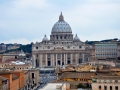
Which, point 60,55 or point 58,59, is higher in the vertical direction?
point 60,55

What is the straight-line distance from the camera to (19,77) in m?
84.5

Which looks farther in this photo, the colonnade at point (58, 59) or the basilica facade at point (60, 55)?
the basilica facade at point (60, 55)

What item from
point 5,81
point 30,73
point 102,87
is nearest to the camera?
point 102,87

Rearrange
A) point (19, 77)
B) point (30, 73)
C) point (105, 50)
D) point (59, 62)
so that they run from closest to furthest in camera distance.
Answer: point (19, 77) → point (30, 73) → point (105, 50) → point (59, 62)

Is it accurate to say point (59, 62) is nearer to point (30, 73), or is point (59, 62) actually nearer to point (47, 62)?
point (47, 62)

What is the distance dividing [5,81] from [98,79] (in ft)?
68.0

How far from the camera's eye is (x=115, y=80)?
1780 inches

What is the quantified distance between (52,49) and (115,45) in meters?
29.2

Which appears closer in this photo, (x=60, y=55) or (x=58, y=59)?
(x=58, y=59)

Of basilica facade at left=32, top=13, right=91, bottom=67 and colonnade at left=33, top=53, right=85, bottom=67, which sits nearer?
colonnade at left=33, top=53, right=85, bottom=67

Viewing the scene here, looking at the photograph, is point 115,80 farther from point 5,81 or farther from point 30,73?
point 30,73

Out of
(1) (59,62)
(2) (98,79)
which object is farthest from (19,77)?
(1) (59,62)

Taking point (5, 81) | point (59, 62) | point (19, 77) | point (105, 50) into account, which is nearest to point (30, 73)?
point (19, 77)

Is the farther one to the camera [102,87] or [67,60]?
[67,60]
